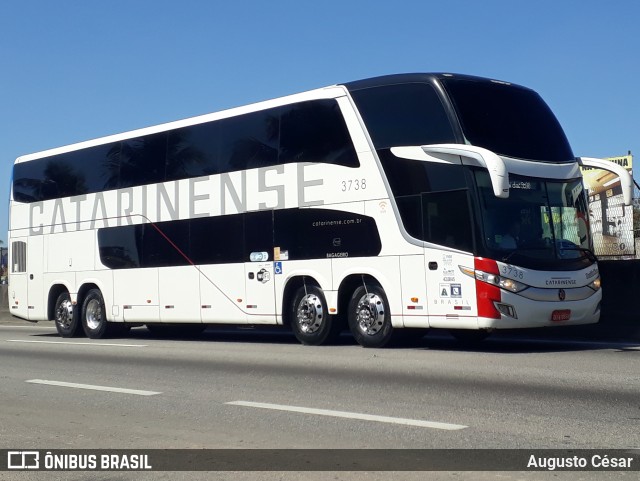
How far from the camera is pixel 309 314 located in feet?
55.8

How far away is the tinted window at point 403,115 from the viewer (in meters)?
14.8

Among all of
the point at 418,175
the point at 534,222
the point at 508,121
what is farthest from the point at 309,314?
the point at 508,121

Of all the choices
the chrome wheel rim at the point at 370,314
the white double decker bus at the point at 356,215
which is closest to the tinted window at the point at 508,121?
the white double decker bus at the point at 356,215

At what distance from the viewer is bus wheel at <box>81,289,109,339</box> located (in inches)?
870

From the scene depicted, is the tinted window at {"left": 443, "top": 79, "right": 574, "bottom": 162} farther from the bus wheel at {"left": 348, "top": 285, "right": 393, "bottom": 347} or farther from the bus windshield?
the bus wheel at {"left": 348, "top": 285, "right": 393, "bottom": 347}

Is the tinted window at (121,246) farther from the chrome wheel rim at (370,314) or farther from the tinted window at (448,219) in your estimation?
the tinted window at (448,219)

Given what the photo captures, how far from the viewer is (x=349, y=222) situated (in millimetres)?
16203

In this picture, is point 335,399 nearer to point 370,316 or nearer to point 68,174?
point 370,316

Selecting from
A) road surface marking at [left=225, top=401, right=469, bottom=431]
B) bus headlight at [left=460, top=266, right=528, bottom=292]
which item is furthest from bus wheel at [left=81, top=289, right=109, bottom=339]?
road surface marking at [left=225, top=401, right=469, bottom=431]

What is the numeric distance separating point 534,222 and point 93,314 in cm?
1170

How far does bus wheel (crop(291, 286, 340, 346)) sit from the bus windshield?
365 cm

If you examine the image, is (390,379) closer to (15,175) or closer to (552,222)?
(552,222)

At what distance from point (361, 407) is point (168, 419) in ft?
6.23

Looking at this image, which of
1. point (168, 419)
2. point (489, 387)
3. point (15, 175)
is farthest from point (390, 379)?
point (15, 175)
